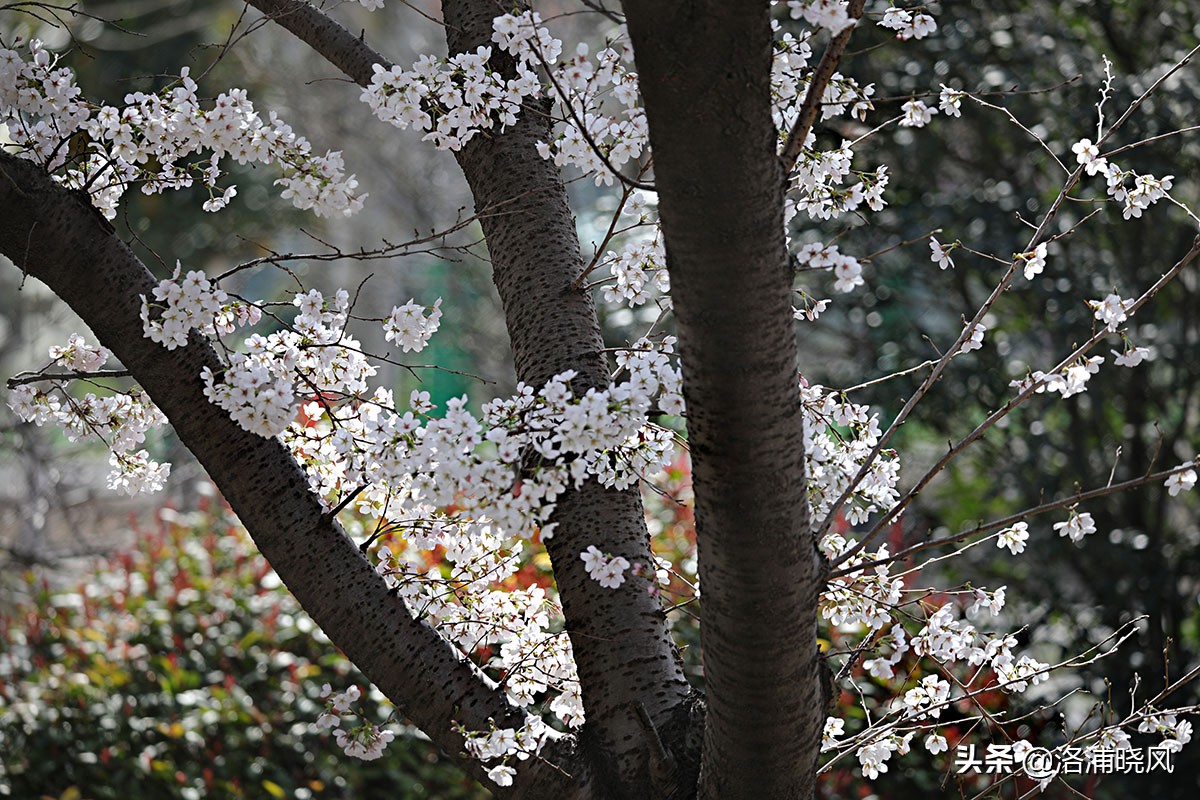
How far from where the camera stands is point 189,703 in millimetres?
3016

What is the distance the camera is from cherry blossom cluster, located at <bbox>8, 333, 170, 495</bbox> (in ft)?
5.19

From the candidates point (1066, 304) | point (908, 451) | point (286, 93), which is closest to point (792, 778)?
point (1066, 304)

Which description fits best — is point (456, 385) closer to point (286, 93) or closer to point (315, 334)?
point (286, 93)

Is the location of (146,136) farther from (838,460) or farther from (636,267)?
(838,460)

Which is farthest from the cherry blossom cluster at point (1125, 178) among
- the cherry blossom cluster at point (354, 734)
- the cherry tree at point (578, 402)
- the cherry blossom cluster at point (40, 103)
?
the cherry blossom cluster at point (40, 103)

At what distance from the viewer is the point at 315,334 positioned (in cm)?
144

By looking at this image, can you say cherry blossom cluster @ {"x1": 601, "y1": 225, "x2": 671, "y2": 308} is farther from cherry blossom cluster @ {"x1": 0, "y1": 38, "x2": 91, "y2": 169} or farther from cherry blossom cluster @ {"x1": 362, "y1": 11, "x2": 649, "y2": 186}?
cherry blossom cluster @ {"x1": 0, "y1": 38, "x2": 91, "y2": 169}

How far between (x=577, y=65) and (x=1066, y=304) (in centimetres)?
242

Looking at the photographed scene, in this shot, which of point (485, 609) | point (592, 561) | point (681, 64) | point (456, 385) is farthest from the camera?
point (456, 385)

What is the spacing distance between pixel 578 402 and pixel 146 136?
2.40 ft

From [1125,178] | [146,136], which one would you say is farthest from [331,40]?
[1125,178]

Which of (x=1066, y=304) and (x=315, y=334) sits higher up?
(x=1066, y=304)

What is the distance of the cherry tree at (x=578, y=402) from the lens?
3.48 feet

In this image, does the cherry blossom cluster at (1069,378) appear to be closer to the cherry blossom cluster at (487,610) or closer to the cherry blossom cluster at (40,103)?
the cherry blossom cluster at (487,610)
